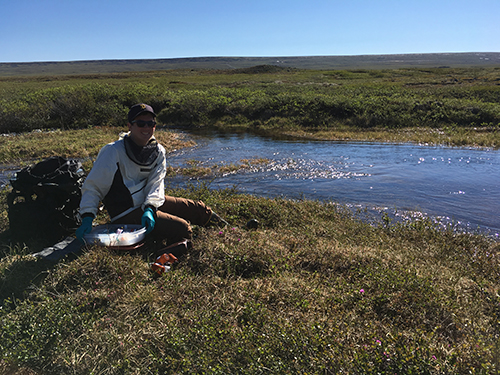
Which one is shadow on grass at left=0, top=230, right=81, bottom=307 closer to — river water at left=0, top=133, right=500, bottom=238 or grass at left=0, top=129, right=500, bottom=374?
grass at left=0, top=129, right=500, bottom=374

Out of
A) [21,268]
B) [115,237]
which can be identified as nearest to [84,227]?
[115,237]

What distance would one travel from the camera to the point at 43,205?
510cm

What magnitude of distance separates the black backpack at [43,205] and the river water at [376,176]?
16.8 ft

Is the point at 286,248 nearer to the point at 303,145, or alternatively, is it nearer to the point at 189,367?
the point at 189,367

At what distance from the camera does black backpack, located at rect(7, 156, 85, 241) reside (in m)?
5.05

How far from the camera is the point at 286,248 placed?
16.5 ft

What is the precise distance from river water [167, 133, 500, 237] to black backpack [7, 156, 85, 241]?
512 centimetres

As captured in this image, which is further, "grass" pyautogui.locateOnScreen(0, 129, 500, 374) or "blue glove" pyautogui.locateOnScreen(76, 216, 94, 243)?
"blue glove" pyautogui.locateOnScreen(76, 216, 94, 243)

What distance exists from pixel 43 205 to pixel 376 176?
31.3 feet

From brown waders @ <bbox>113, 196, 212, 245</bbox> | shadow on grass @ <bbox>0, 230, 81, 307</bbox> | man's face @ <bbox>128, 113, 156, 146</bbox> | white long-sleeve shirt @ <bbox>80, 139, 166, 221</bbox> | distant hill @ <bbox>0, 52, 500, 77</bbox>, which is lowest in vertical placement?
shadow on grass @ <bbox>0, 230, 81, 307</bbox>

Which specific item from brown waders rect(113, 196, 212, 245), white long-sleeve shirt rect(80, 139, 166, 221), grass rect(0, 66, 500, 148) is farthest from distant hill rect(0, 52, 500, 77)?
white long-sleeve shirt rect(80, 139, 166, 221)

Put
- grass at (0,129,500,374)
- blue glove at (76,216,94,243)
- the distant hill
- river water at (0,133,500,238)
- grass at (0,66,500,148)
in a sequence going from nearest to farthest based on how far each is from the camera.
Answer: grass at (0,129,500,374) < blue glove at (76,216,94,243) < river water at (0,133,500,238) < grass at (0,66,500,148) < the distant hill

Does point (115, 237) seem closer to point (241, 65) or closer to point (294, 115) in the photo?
point (294, 115)

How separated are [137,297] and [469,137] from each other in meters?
17.7
